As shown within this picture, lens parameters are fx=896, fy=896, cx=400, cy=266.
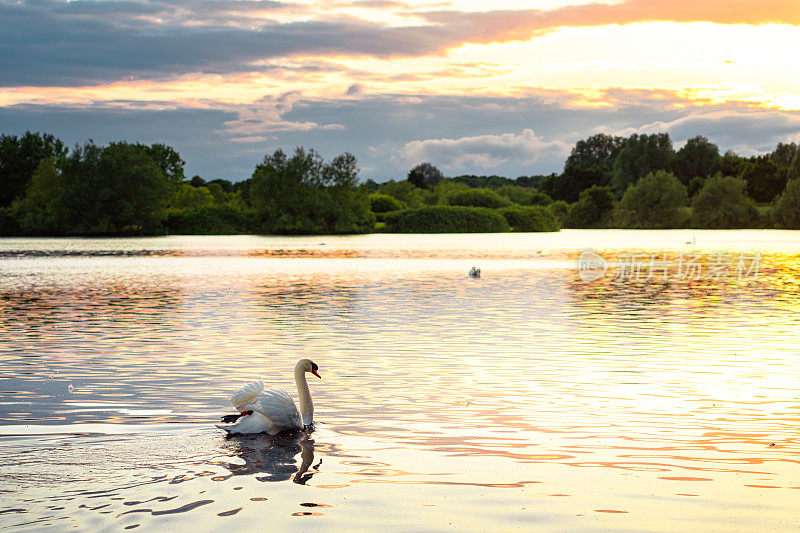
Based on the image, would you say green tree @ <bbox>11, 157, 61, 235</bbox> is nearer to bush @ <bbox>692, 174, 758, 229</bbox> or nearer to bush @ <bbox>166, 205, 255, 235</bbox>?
bush @ <bbox>166, 205, 255, 235</bbox>

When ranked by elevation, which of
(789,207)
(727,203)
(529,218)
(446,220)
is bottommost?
(446,220)

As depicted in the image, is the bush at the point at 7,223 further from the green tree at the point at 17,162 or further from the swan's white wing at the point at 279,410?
the swan's white wing at the point at 279,410

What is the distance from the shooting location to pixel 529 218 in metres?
196

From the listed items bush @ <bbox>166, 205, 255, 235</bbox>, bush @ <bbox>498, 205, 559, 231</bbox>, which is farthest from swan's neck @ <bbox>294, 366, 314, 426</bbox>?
bush @ <bbox>498, 205, 559, 231</bbox>

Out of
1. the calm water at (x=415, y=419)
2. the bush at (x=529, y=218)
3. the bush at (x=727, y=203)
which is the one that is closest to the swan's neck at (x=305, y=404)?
the calm water at (x=415, y=419)

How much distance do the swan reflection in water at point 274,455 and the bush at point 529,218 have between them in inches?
7272

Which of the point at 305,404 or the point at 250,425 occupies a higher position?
the point at 305,404

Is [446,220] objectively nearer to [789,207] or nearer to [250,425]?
[789,207]

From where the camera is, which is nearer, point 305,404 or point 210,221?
point 305,404

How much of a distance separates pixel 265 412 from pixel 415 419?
237 centimetres

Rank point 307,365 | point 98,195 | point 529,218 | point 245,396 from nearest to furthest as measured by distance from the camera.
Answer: point 245,396
point 307,365
point 98,195
point 529,218

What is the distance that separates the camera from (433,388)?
1617 cm

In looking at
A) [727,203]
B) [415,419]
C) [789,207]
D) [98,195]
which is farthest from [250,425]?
[727,203]

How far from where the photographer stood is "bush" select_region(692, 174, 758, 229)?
195 metres
